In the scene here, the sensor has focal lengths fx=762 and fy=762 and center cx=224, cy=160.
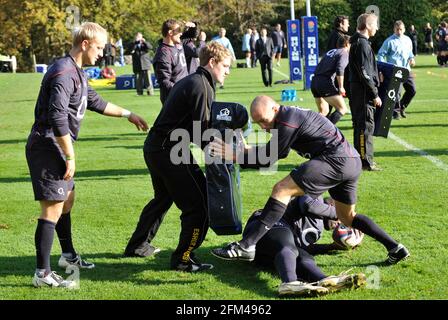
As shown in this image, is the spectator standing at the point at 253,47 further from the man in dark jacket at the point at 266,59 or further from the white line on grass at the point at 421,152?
the white line on grass at the point at 421,152

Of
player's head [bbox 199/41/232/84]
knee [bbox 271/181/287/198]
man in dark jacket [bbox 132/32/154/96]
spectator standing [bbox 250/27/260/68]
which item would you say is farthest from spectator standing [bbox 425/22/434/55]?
knee [bbox 271/181/287/198]

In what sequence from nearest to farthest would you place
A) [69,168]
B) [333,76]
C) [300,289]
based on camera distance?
[300,289]
[69,168]
[333,76]

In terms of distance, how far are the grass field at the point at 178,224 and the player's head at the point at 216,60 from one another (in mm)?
1656

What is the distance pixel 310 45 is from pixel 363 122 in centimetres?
1353

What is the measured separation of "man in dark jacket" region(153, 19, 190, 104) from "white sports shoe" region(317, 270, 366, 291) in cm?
554

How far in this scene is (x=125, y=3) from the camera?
5284 cm

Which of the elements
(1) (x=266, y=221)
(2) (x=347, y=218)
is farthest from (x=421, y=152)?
(1) (x=266, y=221)

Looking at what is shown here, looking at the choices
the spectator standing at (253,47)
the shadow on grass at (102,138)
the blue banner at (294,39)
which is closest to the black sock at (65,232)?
the shadow on grass at (102,138)

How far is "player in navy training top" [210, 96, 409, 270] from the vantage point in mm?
→ 5820

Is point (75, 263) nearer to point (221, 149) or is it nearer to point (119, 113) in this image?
point (119, 113)

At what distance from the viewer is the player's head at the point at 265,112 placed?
5.75 m

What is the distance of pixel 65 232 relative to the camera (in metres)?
6.54

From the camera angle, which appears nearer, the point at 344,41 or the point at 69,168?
the point at 69,168
